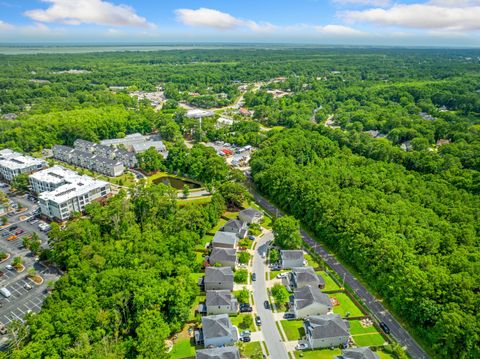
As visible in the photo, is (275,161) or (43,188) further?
(275,161)

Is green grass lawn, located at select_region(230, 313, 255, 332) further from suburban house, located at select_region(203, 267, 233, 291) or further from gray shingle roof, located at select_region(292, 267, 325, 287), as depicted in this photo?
gray shingle roof, located at select_region(292, 267, 325, 287)

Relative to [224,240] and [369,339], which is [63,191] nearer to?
[224,240]

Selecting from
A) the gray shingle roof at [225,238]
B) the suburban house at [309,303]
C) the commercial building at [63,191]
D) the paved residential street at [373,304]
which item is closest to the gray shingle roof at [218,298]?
the suburban house at [309,303]

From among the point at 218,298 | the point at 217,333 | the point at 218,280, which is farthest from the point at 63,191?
the point at 217,333

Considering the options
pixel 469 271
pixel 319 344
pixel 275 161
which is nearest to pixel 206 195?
pixel 275 161

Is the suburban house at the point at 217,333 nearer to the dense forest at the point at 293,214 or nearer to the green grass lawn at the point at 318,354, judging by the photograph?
the dense forest at the point at 293,214

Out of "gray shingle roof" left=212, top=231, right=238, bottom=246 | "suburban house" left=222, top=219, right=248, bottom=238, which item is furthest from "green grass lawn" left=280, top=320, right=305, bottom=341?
"suburban house" left=222, top=219, right=248, bottom=238

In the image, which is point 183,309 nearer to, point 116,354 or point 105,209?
point 116,354
